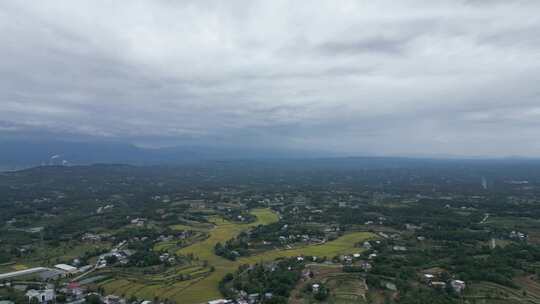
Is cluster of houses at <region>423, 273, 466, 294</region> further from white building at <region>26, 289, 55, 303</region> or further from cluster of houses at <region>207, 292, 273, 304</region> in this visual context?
white building at <region>26, 289, 55, 303</region>

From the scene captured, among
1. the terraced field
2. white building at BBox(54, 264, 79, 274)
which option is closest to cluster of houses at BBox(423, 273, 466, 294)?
the terraced field

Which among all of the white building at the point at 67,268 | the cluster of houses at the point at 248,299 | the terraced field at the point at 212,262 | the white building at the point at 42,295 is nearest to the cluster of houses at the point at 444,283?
the terraced field at the point at 212,262

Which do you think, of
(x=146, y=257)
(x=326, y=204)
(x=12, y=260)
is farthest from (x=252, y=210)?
(x=12, y=260)

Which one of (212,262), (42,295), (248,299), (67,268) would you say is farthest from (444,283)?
(67,268)

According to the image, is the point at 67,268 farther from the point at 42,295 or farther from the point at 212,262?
the point at 212,262

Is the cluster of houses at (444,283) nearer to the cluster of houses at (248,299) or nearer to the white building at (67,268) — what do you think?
the cluster of houses at (248,299)

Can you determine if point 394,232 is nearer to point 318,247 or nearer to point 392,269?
point 318,247

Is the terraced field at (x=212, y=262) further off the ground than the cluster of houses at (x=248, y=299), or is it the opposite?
the cluster of houses at (x=248, y=299)

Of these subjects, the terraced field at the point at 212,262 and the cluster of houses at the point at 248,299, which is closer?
the cluster of houses at the point at 248,299

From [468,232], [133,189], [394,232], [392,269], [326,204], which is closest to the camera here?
[392,269]
